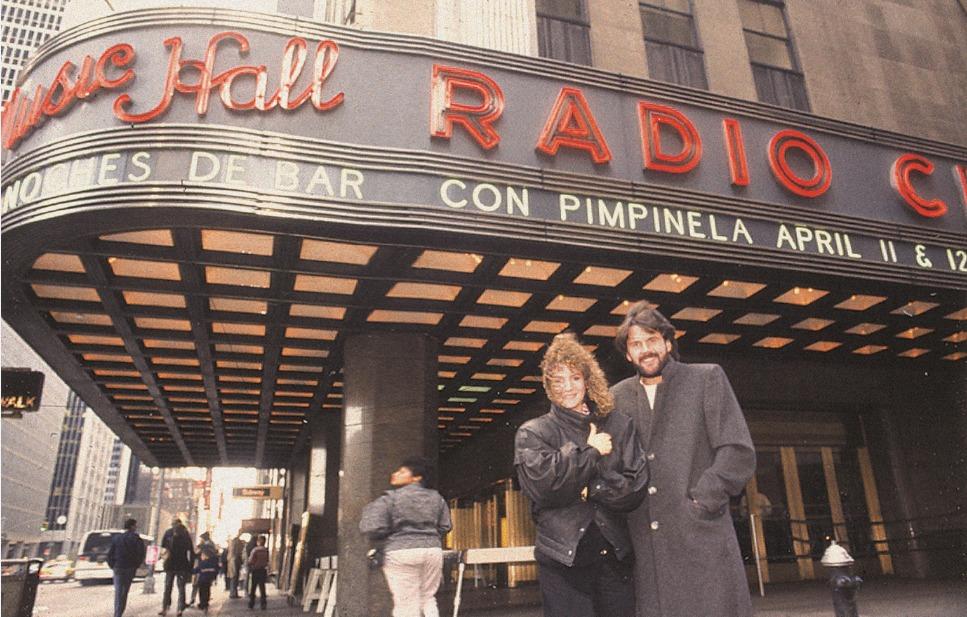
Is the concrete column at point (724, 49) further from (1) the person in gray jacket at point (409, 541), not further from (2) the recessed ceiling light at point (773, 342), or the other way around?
(1) the person in gray jacket at point (409, 541)

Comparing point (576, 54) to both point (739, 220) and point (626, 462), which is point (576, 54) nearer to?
point (739, 220)

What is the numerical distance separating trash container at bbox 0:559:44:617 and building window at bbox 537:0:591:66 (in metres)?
12.5

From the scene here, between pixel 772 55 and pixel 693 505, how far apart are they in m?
16.1

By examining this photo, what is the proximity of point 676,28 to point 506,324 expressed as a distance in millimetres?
8181

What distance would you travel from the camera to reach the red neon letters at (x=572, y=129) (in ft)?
32.0

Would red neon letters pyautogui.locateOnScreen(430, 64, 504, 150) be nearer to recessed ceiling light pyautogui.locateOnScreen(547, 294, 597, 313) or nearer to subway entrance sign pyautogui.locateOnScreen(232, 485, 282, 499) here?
recessed ceiling light pyautogui.locateOnScreen(547, 294, 597, 313)

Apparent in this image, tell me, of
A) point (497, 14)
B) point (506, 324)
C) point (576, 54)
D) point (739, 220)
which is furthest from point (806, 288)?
point (497, 14)

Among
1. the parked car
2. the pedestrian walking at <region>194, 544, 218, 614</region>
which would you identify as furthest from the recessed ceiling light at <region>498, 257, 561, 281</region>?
the parked car

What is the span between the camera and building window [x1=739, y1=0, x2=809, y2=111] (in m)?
15.8

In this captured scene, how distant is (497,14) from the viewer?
1342cm

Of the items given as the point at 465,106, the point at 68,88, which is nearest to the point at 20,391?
the point at 68,88

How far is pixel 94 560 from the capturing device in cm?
3491

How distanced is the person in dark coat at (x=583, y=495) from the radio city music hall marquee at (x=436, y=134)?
6.07 meters

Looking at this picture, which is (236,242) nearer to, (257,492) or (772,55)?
(772,55)
